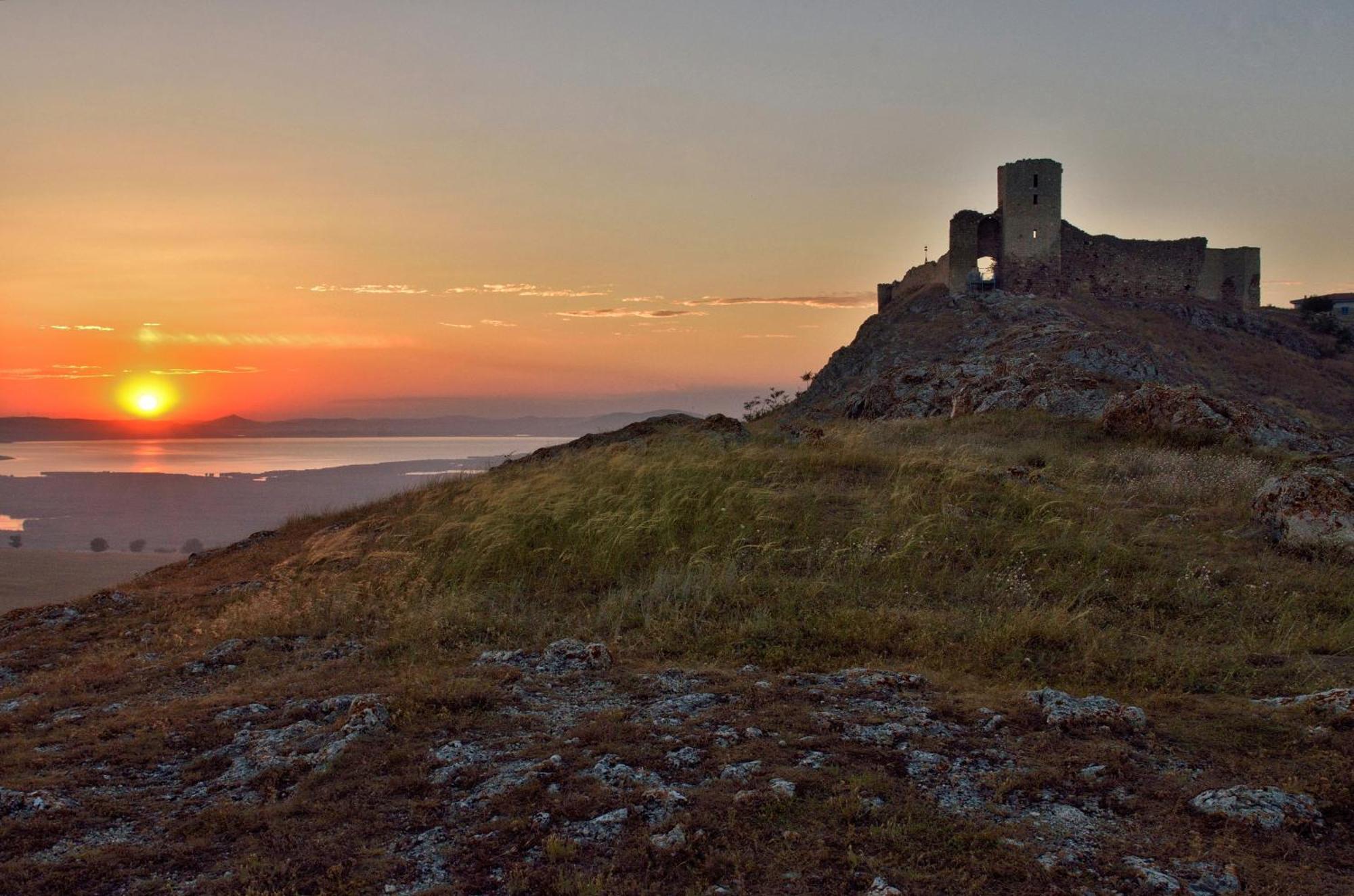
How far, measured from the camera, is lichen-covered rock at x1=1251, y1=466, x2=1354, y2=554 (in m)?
9.82

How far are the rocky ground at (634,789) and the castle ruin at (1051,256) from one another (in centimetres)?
5303

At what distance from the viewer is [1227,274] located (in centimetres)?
6256

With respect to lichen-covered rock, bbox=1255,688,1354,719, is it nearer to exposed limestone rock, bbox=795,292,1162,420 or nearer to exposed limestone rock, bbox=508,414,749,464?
exposed limestone rock, bbox=508,414,749,464

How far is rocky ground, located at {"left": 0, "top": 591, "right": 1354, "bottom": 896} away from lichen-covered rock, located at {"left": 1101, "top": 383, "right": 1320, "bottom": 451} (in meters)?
13.5

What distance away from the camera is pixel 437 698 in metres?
5.64

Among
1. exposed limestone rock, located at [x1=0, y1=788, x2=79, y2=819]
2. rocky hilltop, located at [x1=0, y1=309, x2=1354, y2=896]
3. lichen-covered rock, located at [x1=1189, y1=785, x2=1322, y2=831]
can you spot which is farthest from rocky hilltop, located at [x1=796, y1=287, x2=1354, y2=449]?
exposed limestone rock, located at [x1=0, y1=788, x2=79, y2=819]

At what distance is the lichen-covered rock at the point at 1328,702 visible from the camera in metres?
5.14

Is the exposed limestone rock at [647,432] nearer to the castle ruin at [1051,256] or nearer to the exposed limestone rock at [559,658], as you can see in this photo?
the exposed limestone rock at [559,658]

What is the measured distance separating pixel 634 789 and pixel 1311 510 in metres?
9.70

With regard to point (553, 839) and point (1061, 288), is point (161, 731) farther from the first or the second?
point (1061, 288)

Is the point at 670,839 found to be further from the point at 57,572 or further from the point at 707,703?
the point at 57,572

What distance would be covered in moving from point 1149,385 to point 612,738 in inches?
710

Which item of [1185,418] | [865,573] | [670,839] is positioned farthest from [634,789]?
[1185,418]

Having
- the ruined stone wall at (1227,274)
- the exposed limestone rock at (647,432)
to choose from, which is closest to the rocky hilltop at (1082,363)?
the ruined stone wall at (1227,274)
